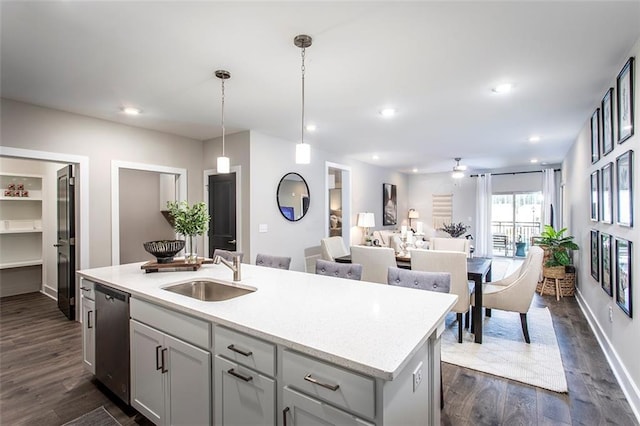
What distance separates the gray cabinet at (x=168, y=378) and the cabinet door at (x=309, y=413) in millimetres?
542

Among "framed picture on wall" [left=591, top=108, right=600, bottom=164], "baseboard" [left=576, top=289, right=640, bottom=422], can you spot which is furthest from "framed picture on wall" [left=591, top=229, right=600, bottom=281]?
"framed picture on wall" [left=591, top=108, right=600, bottom=164]

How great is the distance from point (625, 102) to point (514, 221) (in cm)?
723

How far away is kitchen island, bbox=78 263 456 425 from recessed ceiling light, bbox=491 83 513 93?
218 centimetres

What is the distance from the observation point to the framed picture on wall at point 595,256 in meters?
3.35

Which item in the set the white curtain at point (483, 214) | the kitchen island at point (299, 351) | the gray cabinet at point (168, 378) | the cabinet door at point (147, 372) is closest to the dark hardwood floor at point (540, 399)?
the kitchen island at point (299, 351)

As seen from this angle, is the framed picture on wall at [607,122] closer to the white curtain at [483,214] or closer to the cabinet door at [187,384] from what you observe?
the cabinet door at [187,384]

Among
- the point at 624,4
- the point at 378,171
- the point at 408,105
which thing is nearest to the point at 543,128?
the point at 408,105

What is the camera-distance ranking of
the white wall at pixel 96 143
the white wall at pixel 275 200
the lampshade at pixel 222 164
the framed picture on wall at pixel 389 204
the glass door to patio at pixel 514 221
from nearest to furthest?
1. the lampshade at pixel 222 164
2. the white wall at pixel 96 143
3. the white wall at pixel 275 200
4. the framed picture on wall at pixel 389 204
5. the glass door to patio at pixel 514 221

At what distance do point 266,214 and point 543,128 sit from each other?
165 inches

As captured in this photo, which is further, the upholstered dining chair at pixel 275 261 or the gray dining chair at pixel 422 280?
the upholstered dining chair at pixel 275 261

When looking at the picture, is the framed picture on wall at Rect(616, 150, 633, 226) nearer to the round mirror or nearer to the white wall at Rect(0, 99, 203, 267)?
the round mirror

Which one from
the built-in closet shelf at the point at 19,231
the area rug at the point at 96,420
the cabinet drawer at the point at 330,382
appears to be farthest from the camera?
the built-in closet shelf at the point at 19,231

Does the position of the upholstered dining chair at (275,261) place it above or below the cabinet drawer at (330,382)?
above

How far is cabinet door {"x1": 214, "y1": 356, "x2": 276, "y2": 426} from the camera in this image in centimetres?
136
